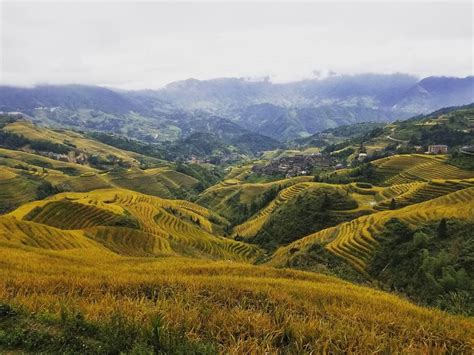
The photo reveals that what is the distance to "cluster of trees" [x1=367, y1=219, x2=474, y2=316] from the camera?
2348 cm

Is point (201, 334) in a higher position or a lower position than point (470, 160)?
higher

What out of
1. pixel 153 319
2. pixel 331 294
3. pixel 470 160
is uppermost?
pixel 153 319

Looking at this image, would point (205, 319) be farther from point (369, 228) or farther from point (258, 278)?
point (369, 228)

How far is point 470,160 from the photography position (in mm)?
97250

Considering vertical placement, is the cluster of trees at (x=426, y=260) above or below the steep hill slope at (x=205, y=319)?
below

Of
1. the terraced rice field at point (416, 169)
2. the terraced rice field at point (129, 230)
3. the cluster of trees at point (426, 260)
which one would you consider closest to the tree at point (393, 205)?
the cluster of trees at point (426, 260)

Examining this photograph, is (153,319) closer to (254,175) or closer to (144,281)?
(144,281)

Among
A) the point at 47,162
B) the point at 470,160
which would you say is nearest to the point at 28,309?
the point at 470,160

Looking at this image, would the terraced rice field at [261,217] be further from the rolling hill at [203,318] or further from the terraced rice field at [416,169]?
the rolling hill at [203,318]

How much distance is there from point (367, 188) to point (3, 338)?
88382 millimetres

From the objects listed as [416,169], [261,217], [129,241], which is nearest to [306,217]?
[261,217]

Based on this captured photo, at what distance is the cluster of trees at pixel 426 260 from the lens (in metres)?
23.5

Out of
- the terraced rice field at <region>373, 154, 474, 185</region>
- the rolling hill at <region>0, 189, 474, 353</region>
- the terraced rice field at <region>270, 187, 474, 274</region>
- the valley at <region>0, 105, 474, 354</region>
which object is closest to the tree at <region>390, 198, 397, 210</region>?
the valley at <region>0, 105, 474, 354</region>

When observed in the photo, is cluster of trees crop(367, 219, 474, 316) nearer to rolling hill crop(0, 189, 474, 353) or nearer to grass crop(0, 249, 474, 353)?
grass crop(0, 249, 474, 353)
